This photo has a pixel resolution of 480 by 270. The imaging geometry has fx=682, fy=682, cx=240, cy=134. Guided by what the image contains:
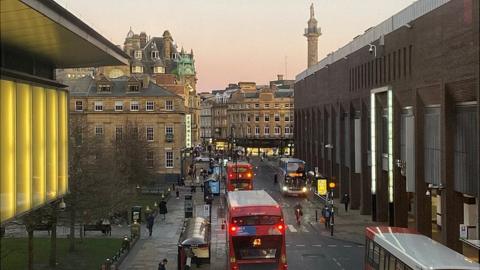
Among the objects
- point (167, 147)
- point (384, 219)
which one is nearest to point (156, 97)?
point (167, 147)

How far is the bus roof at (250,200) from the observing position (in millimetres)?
26786

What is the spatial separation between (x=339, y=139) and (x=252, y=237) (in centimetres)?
3988

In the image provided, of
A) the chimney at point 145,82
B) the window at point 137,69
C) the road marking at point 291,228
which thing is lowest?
the road marking at point 291,228

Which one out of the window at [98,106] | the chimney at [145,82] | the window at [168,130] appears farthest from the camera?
the chimney at [145,82]

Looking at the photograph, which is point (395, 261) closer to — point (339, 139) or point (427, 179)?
point (427, 179)

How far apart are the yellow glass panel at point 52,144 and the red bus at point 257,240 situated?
8110 mm

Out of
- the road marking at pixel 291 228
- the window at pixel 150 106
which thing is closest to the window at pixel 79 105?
the window at pixel 150 106

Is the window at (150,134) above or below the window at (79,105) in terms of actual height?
below

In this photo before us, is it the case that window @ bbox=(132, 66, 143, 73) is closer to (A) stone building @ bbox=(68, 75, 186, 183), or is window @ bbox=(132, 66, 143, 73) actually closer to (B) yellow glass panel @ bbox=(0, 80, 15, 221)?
(A) stone building @ bbox=(68, 75, 186, 183)

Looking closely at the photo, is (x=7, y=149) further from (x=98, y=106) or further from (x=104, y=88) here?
(x=104, y=88)

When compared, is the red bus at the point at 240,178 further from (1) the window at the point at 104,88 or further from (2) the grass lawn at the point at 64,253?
(1) the window at the point at 104,88

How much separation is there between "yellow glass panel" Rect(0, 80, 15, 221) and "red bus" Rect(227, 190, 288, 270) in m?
11.3

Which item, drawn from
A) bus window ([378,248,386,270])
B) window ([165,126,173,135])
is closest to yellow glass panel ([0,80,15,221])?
bus window ([378,248,386,270])

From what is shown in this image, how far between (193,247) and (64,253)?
8184 millimetres
